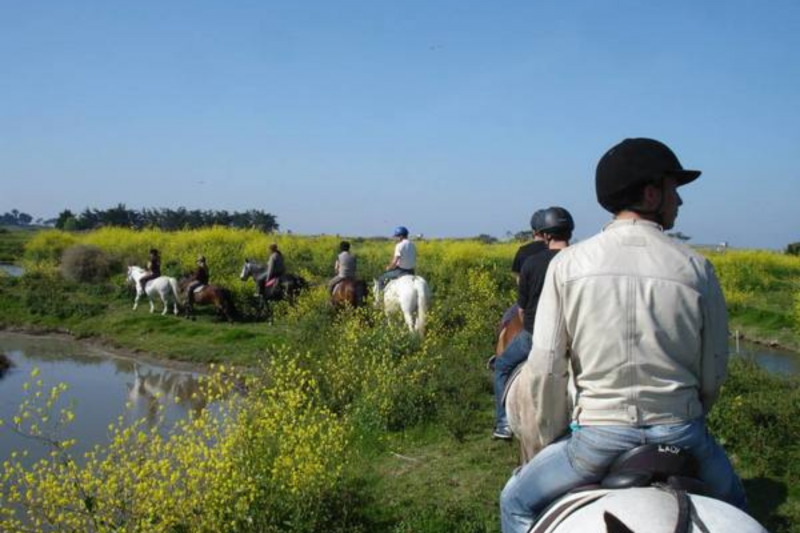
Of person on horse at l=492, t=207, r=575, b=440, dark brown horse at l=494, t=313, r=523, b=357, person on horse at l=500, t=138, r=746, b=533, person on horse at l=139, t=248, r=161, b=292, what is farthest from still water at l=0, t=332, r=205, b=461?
person on horse at l=500, t=138, r=746, b=533

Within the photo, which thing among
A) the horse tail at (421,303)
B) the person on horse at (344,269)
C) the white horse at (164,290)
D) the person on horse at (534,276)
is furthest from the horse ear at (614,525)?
the white horse at (164,290)

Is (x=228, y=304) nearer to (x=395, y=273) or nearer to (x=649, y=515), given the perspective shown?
(x=395, y=273)

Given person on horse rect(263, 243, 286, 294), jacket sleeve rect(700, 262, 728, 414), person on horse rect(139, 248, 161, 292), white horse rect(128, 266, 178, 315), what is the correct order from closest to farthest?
jacket sleeve rect(700, 262, 728, 414) → person on horse rect(263, 243, 286, 294) → white horse rect(128, 266, 178, 315) → person on horse rect(139, 248, 161, 292)

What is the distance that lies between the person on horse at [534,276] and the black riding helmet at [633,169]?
7.72 feet

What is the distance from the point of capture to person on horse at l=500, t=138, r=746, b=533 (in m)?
2.21

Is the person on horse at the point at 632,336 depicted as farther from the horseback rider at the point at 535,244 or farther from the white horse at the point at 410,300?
the white horse at the point at 410,300

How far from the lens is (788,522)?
4.73 meters

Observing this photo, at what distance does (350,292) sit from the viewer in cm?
1491

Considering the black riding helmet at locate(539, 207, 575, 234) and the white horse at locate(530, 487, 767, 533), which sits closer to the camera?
the white horse at locate(530, 487, 767, 533)

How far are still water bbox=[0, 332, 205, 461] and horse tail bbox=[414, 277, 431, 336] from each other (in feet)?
12.0

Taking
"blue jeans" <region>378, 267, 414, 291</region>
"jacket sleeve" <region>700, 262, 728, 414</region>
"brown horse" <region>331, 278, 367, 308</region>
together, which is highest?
"jacket sleeve" <region>700, 262, 728, 414</region>

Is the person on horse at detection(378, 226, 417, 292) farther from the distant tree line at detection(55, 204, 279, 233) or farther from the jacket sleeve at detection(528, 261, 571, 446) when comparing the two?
the distant tree line at detection(55, 204, 279, 233)

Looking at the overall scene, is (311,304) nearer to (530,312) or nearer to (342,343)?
(342,343)

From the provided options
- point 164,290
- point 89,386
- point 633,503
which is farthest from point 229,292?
point 633,503
